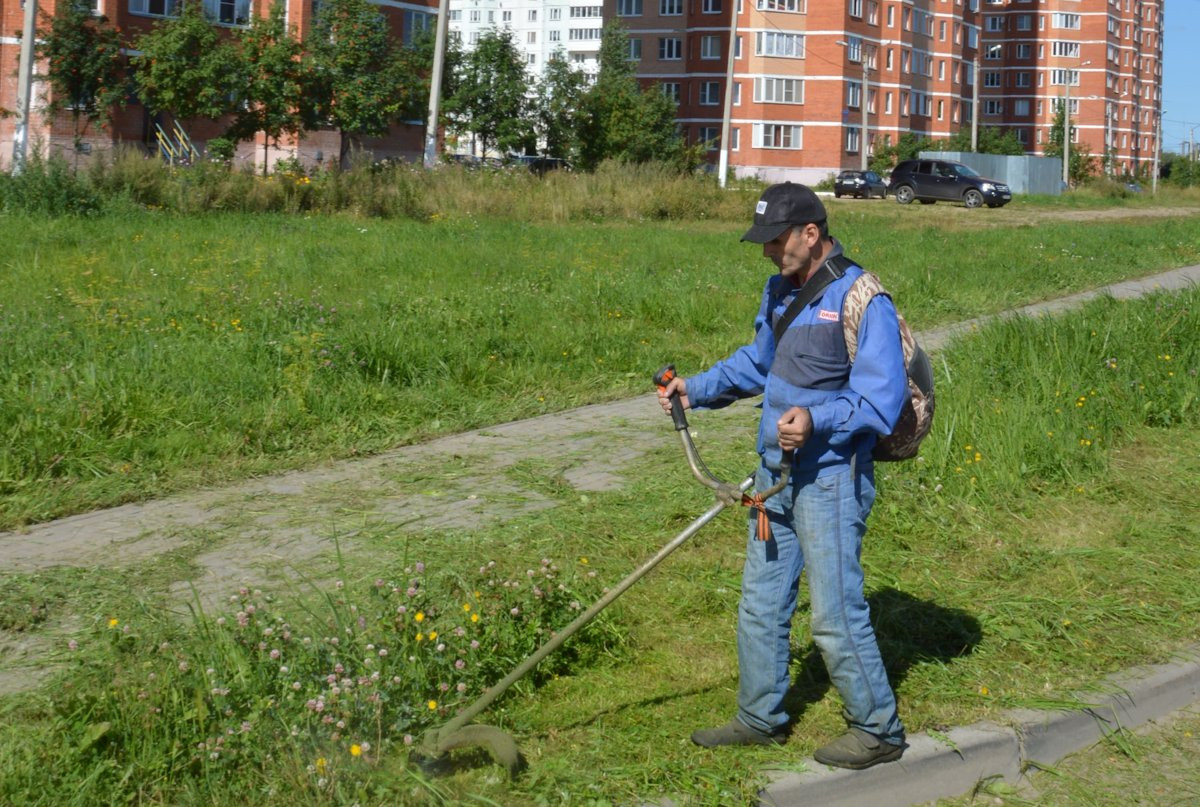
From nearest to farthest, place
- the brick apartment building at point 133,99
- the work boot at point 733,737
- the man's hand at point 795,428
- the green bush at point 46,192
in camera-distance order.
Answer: the man's hand at point 795,428, the work boot at point 733,737, the green bush at point 46,192, the brick apartment building at point 133,99

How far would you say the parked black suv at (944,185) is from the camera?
46.8m

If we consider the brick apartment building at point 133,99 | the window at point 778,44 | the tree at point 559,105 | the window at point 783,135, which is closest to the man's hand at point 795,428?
the brick apartment building at point 133,99

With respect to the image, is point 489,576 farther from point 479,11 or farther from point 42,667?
point 479,11

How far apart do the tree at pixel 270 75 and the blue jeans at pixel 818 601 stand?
124 feet

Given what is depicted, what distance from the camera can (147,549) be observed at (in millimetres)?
6062

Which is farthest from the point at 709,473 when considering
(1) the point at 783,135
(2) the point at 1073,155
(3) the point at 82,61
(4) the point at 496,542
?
(2) the point at 1073,155

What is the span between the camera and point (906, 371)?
13.5 ft

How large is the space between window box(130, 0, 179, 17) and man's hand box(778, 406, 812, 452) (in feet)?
171

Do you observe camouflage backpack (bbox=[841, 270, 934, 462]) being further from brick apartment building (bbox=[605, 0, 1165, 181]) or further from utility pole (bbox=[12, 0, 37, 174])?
brick apartment building (bbox=[605, 0, 1165, 181])

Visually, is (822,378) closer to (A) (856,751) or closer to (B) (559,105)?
(A) (856,751)

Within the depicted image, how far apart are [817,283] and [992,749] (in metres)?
1.70

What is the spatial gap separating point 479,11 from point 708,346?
152563mm

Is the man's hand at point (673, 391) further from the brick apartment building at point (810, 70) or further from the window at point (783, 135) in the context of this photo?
the window at point (783, 135)

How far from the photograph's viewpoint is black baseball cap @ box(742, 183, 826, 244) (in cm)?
414
